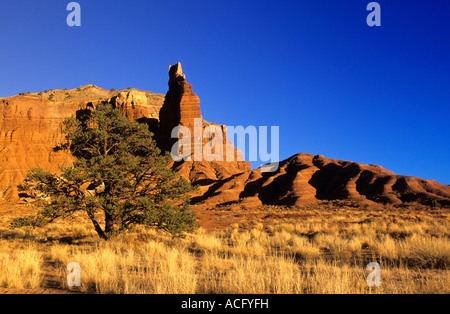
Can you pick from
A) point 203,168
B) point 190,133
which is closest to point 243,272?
point 203,168

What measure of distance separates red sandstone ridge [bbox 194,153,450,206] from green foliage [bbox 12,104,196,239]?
3967 cm

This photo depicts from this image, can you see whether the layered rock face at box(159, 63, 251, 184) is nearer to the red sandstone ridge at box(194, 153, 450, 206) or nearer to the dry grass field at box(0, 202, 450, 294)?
the red sandstone ridge at box(194, 153, 450, 206)

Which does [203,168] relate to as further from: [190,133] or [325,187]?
[325,187]

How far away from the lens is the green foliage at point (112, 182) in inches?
Result: 429

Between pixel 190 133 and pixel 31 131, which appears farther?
pixel 190 133

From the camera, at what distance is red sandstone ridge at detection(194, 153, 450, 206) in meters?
49.8

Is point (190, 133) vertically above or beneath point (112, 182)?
above

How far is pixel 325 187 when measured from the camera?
2325 inches

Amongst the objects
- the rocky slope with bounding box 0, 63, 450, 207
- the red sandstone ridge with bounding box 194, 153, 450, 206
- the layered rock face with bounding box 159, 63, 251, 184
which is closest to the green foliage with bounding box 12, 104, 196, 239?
the rocky slope with bounding box 0, 63, 450, 207

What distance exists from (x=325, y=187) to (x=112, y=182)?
55298 millimetres

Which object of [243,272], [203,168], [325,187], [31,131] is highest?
[31,131]

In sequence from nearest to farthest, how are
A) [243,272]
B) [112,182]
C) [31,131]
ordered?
[243,272], [112,182], [31,131]

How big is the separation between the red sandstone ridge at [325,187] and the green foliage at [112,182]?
39.7 meters
